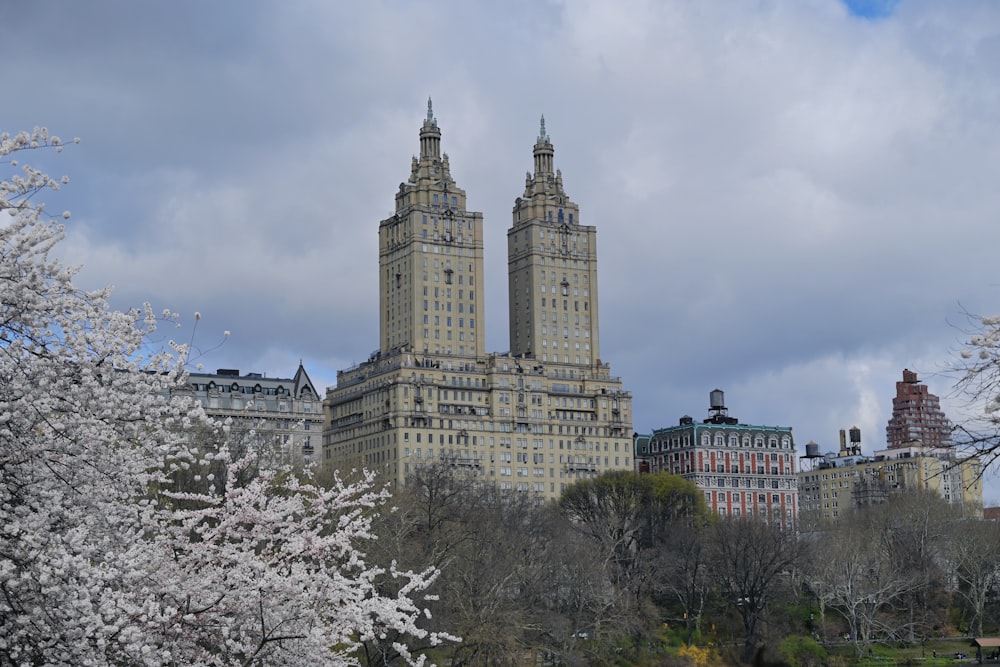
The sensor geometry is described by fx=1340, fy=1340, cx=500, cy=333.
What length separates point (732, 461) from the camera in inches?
7205

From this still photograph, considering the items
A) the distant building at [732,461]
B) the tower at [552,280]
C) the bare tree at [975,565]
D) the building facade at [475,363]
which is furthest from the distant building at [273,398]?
the bare tree at [975,565]

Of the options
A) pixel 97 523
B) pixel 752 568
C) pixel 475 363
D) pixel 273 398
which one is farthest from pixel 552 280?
pixel 97 523

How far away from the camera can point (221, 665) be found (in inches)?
904

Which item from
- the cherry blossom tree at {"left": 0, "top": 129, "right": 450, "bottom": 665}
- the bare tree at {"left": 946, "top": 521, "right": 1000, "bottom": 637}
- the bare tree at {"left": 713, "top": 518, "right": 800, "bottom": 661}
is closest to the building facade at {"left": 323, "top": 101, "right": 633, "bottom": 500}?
the bare tree at {"left": 713, "top": 518, "right": 800, "bottom": 661}

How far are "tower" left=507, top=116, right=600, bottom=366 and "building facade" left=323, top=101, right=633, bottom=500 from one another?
0.19 meters

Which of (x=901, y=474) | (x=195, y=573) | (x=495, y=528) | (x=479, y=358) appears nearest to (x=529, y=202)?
(x=479, y=358)

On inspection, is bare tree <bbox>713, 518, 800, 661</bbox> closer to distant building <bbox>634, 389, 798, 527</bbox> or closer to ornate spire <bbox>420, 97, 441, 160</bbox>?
distant building <bbox>634, 389, 798, 527</bbox>

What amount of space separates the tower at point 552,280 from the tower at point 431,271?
8.40 metres

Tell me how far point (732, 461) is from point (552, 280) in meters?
35.0

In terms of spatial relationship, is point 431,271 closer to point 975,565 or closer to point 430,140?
point 430,140

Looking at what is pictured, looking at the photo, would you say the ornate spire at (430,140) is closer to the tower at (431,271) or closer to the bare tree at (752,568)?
the tower at (431,271)

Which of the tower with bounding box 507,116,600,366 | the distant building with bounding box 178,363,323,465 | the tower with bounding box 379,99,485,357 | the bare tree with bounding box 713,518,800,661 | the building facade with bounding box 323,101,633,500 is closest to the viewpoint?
the bare tree with bounding box 713,518,800,661

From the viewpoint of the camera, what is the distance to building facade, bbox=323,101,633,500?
541 ft

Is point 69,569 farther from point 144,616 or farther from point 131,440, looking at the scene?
point 131,440
